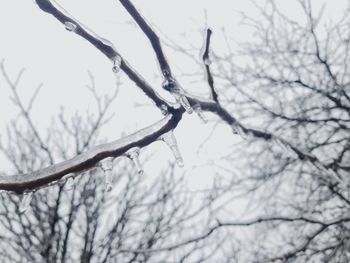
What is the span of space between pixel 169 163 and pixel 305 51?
5680mm

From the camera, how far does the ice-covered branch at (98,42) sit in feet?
4.51

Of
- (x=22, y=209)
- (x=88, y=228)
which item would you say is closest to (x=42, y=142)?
(x=88, y=228)

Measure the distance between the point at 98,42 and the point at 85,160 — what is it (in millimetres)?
446

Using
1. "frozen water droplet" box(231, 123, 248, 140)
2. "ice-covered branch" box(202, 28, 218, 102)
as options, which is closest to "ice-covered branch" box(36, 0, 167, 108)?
"ice-covered branch" box(202, 28, 218, 102)

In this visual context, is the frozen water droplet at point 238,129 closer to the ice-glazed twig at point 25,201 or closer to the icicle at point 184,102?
the icicle at point 184,102

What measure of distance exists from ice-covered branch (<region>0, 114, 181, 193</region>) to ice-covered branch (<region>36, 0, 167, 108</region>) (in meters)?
0.13

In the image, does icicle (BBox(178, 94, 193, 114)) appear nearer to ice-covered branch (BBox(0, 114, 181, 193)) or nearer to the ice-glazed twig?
ice-covered branch (BBox(0, 114, 181, 193))

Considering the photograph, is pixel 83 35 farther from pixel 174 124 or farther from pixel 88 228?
pixel 88 228

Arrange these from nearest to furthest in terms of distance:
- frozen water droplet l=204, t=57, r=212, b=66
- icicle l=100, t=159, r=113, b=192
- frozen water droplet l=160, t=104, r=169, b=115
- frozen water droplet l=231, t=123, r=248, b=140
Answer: icicle l=100, t=159, r=113, b=192
frozen water droplet l=160, t=104, r=169, b=115
frozen water droplet l=204, t=57, r=212, b=66
frozen water droplet l=231, t=123, r=248, b=140

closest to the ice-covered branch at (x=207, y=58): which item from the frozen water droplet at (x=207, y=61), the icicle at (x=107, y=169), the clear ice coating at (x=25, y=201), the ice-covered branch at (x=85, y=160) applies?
the frozen water droplet at (x=207, y=61)

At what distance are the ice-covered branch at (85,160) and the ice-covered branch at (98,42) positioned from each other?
0.44 feet

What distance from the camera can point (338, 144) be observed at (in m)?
5.78

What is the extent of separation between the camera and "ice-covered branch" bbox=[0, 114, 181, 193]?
4.56ft

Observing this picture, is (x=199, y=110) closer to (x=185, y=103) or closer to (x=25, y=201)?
(x=185, y=103)
